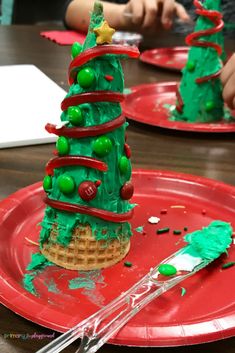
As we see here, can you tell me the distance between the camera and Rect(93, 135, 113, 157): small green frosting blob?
0.58m

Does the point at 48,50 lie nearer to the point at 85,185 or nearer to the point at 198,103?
the point at 198,103

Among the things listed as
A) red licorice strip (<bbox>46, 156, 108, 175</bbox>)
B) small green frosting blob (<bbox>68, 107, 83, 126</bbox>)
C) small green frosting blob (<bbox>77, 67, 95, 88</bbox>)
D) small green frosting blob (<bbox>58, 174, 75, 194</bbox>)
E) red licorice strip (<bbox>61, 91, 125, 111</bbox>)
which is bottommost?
small green frosting blob (<bbox>58, 174, 75, 194</bbox>)

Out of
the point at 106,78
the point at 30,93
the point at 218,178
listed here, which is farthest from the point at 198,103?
the point at 106,78

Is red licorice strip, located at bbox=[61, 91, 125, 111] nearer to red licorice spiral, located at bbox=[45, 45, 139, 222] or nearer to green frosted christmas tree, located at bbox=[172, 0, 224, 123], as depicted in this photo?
red licorice spiral, located at bbox=[45, 45, 139, 222]

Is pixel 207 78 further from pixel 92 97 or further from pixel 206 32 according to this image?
pixel 92 97

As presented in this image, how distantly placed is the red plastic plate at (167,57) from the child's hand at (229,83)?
0.40m

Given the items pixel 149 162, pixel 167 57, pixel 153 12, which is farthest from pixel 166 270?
pixel 153 12

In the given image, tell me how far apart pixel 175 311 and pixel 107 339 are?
10cm

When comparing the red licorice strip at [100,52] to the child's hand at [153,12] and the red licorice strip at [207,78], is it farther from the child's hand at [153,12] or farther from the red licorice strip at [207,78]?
the child's hand at [153,12]

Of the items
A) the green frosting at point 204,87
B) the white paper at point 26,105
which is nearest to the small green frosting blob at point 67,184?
the white paper at point 26,105

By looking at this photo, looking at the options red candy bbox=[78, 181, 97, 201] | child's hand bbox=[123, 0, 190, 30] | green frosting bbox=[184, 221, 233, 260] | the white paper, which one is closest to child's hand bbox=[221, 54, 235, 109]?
the white paper

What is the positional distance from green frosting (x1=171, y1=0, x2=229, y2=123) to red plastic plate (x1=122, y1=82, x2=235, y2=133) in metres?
0.03

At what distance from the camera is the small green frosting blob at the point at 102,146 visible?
58cm

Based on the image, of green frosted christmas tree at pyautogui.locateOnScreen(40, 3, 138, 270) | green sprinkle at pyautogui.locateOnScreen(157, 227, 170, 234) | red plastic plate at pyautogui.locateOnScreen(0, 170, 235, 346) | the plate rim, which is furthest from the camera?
the plate rim
